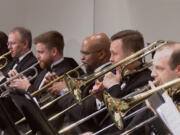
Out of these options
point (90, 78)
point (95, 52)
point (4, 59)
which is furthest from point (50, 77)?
point (4, 59)

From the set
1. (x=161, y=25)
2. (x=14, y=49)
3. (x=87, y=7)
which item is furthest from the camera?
(x=87, y=7)

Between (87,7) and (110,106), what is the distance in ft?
10.4

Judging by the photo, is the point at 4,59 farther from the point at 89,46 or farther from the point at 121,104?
the point at 121,104

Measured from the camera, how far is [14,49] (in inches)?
204

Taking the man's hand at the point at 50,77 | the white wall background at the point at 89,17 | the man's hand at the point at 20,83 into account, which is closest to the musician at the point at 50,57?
the man's hand at the point at 20,83

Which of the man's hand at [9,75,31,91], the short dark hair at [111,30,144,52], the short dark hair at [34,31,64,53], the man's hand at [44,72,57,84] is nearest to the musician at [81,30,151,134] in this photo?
the short dark hair at [111,30,144,52]

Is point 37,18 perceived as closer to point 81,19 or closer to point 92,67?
point 81,19

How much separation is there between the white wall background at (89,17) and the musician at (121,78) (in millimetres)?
1122

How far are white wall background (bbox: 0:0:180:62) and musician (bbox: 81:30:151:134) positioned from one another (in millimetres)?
1122

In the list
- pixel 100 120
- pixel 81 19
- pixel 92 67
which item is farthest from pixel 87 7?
pixel 100 120

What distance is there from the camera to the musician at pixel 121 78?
322cm

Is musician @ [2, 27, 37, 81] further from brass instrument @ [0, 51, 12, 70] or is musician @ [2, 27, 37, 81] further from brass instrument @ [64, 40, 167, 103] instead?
brass instrument @ [64, 40, 167, 103]

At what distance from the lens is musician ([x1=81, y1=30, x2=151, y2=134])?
127 inches

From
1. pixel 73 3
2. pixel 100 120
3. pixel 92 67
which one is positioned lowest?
pixel 100 120
